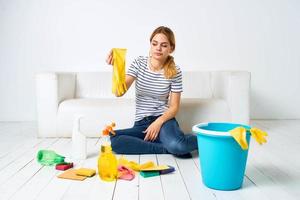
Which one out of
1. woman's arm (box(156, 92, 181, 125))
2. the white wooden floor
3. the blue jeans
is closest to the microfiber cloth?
the white wooden floor

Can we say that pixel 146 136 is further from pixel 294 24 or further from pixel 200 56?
pixel 294 24

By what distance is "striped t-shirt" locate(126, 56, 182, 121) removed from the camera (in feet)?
7.02

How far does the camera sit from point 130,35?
11.0 ft

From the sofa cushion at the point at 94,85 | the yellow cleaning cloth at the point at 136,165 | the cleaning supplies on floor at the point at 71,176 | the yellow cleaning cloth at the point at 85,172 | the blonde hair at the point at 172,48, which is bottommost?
the cleaning supplies on floor at the point at 71,176

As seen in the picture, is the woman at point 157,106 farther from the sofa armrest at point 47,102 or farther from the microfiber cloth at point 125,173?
the sofa armrest at point 47,102

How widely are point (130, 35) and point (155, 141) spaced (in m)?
1.45

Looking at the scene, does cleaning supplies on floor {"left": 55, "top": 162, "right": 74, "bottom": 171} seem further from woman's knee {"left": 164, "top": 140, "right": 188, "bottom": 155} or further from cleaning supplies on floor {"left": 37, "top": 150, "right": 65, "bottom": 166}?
woman's knee {"left": 164, "top": 140, "right": 188, "bottom": 155}

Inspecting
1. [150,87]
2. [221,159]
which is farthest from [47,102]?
[221,159]

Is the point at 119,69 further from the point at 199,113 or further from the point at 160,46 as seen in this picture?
the point at 199,113

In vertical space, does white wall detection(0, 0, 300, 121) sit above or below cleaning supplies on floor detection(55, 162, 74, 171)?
above

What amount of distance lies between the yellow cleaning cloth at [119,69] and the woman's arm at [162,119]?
0.93 ft

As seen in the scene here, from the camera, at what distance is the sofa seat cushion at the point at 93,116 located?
2604mm

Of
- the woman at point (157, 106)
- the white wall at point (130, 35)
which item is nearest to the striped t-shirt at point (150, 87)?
the woman at point (157, 106)

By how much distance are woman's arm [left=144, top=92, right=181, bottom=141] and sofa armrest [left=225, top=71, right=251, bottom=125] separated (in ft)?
2.17
